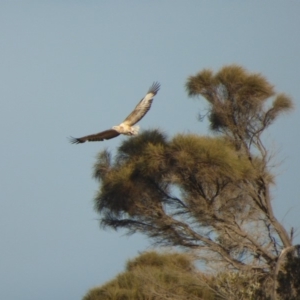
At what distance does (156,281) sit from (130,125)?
14.4 feet

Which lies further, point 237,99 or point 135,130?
point 237,99

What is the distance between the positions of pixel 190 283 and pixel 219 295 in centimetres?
119

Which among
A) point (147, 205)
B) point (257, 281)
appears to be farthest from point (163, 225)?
point (257, 281)

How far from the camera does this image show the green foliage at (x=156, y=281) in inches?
1112

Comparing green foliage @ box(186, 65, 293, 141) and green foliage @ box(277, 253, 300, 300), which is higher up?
green foliage @ box(186, 65, 293, 141)

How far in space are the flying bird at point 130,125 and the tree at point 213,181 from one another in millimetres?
1522

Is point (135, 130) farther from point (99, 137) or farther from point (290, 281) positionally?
point (290, 281)

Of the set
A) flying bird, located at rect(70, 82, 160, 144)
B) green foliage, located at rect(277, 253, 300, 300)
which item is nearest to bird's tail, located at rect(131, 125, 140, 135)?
flying bird, located at rect(70, 82, 160, 144)

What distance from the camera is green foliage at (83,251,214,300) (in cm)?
2825

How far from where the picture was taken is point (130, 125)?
1013 inches

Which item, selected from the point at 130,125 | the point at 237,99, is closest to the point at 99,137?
the point at 130,125

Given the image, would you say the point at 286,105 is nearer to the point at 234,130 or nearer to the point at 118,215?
the point at 234,130

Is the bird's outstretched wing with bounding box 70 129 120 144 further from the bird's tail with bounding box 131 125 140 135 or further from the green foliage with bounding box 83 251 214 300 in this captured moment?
the green foliage with bounding box 83 251 214 300

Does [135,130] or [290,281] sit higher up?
[135,130]
